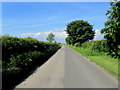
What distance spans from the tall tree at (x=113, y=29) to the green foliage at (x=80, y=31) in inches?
2449

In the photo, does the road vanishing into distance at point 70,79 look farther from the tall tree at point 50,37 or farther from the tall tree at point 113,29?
the tall tree at point 50,37

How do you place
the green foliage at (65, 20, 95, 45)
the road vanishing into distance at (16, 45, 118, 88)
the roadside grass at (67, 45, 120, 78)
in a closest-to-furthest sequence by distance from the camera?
the road vanishing into distance at (16, 45, 118, 88) < the roadside grass at (67, 45, 120, 78) < the green foliage at (65, 20, 95, 45)

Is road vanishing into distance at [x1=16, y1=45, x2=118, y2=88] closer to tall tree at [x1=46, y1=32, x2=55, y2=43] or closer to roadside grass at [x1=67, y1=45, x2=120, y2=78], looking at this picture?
roadside grass at [x1=67, y1=45, x2=120, y2=78]

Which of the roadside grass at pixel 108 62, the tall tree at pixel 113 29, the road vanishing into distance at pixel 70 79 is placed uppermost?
the tall tree at pixel 113 29

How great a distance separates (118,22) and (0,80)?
11.6 metres

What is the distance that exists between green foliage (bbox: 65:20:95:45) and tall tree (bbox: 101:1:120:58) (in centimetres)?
6221

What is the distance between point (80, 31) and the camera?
267 ft

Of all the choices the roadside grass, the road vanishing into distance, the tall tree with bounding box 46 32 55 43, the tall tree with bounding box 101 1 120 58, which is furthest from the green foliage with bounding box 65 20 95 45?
the road vanishing into distance

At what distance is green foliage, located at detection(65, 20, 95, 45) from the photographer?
8000 cm

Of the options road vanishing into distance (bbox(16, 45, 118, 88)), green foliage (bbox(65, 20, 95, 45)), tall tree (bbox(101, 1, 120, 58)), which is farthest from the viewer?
green foliage (bbox(65, 20, 95, 45))

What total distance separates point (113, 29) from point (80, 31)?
6684cm

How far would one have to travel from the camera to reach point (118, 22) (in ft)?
47.5

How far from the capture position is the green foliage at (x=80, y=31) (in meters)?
80.0

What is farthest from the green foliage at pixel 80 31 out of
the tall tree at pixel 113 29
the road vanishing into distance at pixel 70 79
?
the road vanishing into distance at pixel 70 79
